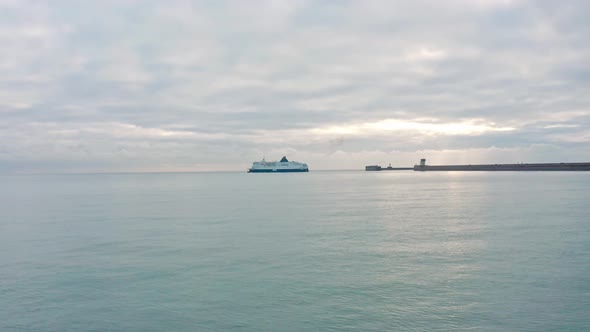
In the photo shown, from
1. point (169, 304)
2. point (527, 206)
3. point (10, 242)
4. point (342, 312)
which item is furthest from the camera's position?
point (527, 206)

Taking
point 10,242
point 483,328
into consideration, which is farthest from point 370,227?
point 10,242

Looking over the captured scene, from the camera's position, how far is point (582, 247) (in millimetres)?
24766

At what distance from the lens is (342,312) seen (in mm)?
14625

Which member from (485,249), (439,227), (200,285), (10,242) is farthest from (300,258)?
(10,242)

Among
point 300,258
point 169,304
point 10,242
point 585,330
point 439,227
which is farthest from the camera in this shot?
point 439,227

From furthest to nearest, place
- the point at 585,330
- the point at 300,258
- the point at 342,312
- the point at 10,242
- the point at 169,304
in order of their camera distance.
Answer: the point at 10,242 < the point at 300,258 < the point at 169,304 < the point at 342,312 < the point at 585,330

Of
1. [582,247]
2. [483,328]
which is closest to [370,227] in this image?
[582,247]

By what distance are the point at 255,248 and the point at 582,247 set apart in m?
17.5

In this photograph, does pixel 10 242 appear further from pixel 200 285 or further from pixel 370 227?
pixel 370 227

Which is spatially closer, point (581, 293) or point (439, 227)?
point (581, 293)

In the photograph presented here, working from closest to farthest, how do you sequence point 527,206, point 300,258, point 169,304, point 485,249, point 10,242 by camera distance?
point 169,304
point 300,258
point 485,249
point 10,242
point 527,206

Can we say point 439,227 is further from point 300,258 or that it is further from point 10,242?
point 10,242

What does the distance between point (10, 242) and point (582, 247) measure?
3329 centimetres

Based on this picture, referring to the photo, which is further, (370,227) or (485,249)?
(370,227)
